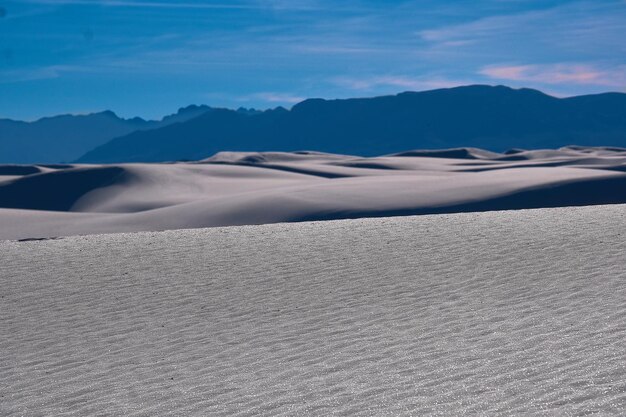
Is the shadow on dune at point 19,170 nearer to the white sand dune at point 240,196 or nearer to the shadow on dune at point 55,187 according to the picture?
the white sand dune at point 240,196

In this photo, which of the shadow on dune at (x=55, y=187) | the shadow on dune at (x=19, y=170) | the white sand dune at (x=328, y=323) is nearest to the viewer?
the white sand dune at (x=328, y=323)

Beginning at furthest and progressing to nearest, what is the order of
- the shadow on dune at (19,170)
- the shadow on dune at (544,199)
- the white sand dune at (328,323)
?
the shadow on dune at (19,170) → the shadow on dune at (544,199) → the white sand dune at (328,323)

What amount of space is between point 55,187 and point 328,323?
38.8m

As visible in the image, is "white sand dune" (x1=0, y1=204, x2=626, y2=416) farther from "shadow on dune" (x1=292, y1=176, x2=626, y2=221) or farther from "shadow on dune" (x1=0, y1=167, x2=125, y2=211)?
"shadow on dune" (x1=0, y1=167, x2=125, y2=211)

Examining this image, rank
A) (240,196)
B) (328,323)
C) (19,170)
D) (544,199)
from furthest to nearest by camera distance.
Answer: (19,170), (240,196), (544,199), (328,323)

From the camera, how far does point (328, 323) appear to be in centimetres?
931

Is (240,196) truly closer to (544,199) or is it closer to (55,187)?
(544,199)

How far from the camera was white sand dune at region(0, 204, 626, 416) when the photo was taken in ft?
21.4

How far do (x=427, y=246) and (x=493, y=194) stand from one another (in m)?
17.9

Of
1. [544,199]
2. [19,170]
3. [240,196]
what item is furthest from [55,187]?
[544,199]

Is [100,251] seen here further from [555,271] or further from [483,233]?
[555,271]

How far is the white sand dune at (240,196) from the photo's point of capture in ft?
93.0

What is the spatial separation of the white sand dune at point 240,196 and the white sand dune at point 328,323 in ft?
39.4

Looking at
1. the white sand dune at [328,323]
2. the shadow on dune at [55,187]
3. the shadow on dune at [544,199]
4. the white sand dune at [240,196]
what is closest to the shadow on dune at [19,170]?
the white sand dune at [240,196]
